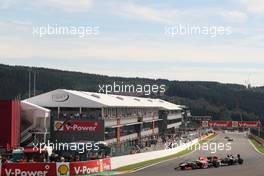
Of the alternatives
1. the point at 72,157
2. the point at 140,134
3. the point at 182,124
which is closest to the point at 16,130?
the point at 72,157

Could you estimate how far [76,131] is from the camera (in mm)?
44656

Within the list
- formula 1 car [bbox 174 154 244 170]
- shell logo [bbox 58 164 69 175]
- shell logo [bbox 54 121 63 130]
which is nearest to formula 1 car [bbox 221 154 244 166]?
formula 1 car [bbox 174 154 244 170]

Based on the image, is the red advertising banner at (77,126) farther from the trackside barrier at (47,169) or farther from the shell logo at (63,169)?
the shell logo at (63,169)

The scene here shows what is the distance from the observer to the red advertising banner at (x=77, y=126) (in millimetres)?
44406

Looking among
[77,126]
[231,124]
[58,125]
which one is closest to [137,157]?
[77,126]

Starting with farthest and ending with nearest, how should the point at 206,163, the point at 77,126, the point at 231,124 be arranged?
the point at 231,124, the point at 77,126, the point at 206,163

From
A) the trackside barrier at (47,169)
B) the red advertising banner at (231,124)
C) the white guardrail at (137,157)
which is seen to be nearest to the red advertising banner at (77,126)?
the white guardrail at (137,157)

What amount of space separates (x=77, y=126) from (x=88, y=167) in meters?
14.4

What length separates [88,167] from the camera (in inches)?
1192

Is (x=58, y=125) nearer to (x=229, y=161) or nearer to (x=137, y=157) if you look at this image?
(x=137, y=157)

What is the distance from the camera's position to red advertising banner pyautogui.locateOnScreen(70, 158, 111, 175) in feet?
96.2

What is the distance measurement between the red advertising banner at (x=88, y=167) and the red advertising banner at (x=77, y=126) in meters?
11.6

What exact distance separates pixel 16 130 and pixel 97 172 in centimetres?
1618

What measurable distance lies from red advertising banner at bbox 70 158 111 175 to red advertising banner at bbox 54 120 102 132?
1163cm
